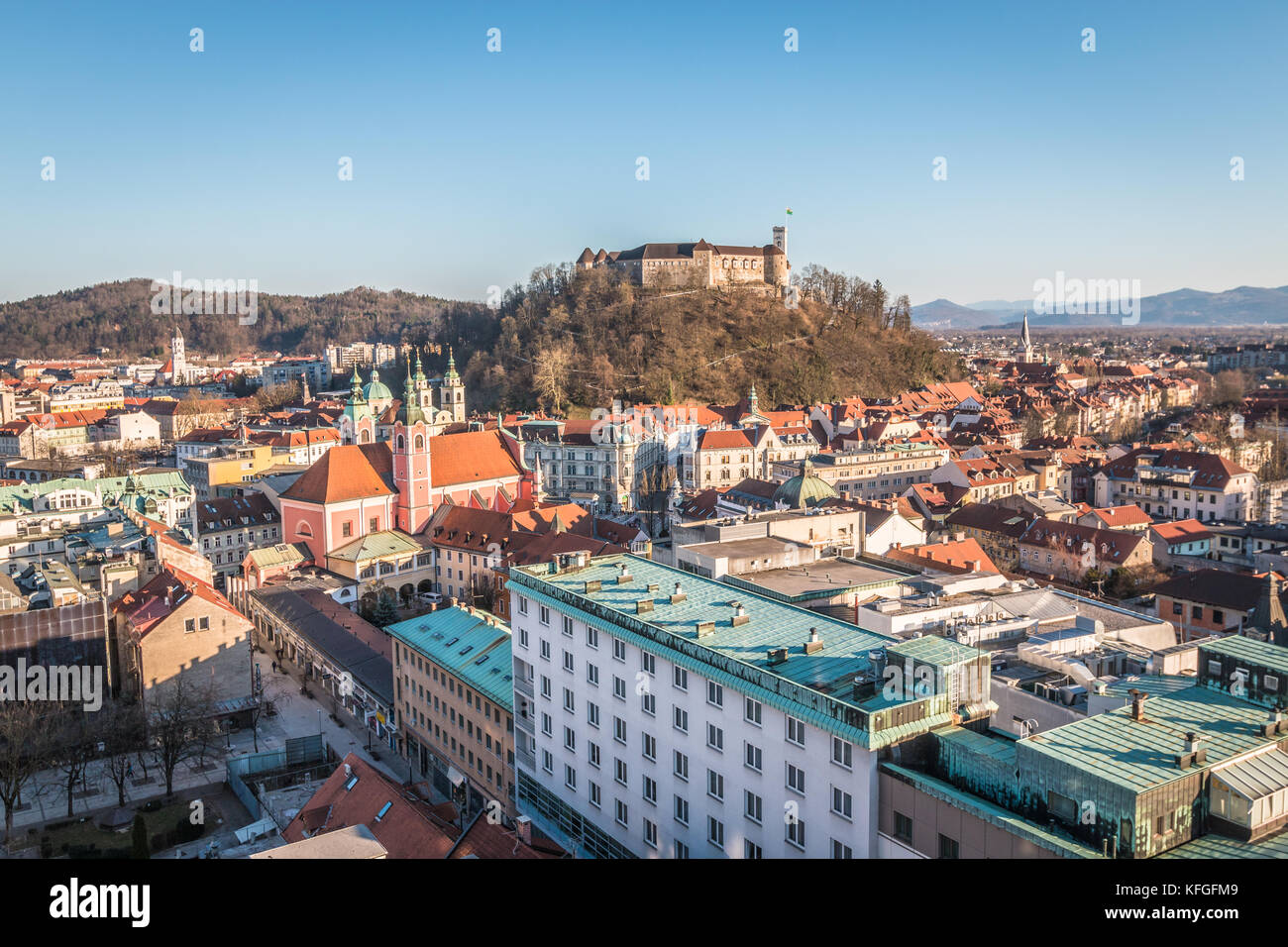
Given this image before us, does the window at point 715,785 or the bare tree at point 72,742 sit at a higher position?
the window at point 715,785

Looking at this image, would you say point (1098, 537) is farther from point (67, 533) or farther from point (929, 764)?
point (67, 533)

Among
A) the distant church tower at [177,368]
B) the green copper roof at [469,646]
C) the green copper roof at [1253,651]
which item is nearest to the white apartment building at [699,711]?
the green copper roof at [469,646]

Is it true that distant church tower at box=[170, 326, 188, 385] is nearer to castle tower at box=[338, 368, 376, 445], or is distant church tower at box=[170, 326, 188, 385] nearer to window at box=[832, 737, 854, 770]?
castle tower at box=[338, 368, 376, 445]

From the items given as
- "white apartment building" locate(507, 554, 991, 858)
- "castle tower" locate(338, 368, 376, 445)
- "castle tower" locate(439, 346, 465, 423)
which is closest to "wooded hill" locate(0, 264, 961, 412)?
"castle tower" locate(439, 346, 465, 423)

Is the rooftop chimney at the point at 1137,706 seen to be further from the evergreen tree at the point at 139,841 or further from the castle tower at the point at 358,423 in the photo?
the castle tower at the point at 358,423

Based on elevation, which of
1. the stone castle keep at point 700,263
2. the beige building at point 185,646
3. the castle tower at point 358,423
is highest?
the stone castle keep at point 700,263

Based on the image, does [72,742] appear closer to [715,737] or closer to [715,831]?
[715,831]
